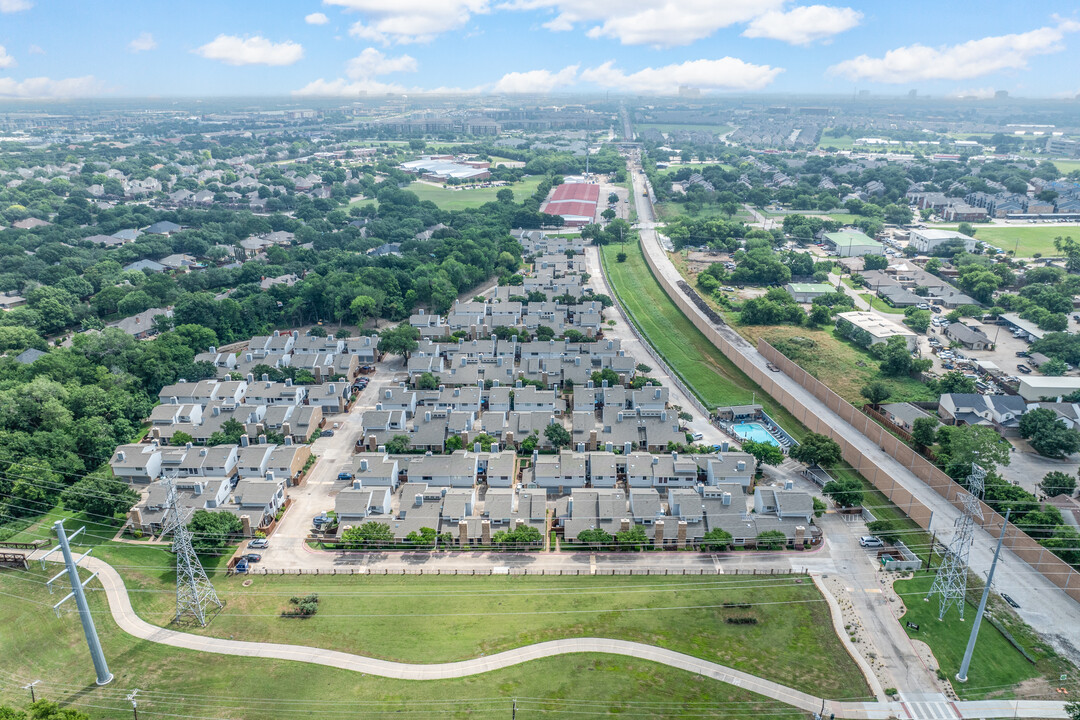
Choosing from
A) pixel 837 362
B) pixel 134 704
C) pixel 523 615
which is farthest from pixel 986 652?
pixel 134 704

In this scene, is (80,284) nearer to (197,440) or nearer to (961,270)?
(197,440)

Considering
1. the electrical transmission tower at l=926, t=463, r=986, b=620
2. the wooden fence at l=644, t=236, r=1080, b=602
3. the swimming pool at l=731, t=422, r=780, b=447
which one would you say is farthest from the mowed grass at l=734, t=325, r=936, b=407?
the electrical transmission tower at l=926, t=463, r=986, b=620

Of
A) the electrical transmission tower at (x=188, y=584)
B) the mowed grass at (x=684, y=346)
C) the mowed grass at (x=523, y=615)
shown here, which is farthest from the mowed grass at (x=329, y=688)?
the mowed grass at (x=684, y=346)

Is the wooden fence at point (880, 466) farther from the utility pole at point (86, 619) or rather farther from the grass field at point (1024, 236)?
the grass field at point (1024, 236)

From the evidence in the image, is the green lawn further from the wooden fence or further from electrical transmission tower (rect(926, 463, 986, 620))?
electrical transmission tower (rect(926, 463, 986, 620))

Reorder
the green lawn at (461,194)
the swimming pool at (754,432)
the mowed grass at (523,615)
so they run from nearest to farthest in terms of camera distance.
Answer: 1. the mowed grass at (523,615)
2. the swimming pool at (754,432)
3. the green lawn at (461,194)

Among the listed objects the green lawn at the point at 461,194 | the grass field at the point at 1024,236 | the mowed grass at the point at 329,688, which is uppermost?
the green lawn at the point at 461,194

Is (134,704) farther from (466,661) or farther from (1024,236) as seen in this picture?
(1024,236)

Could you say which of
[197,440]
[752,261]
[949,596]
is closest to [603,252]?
[752,261]
